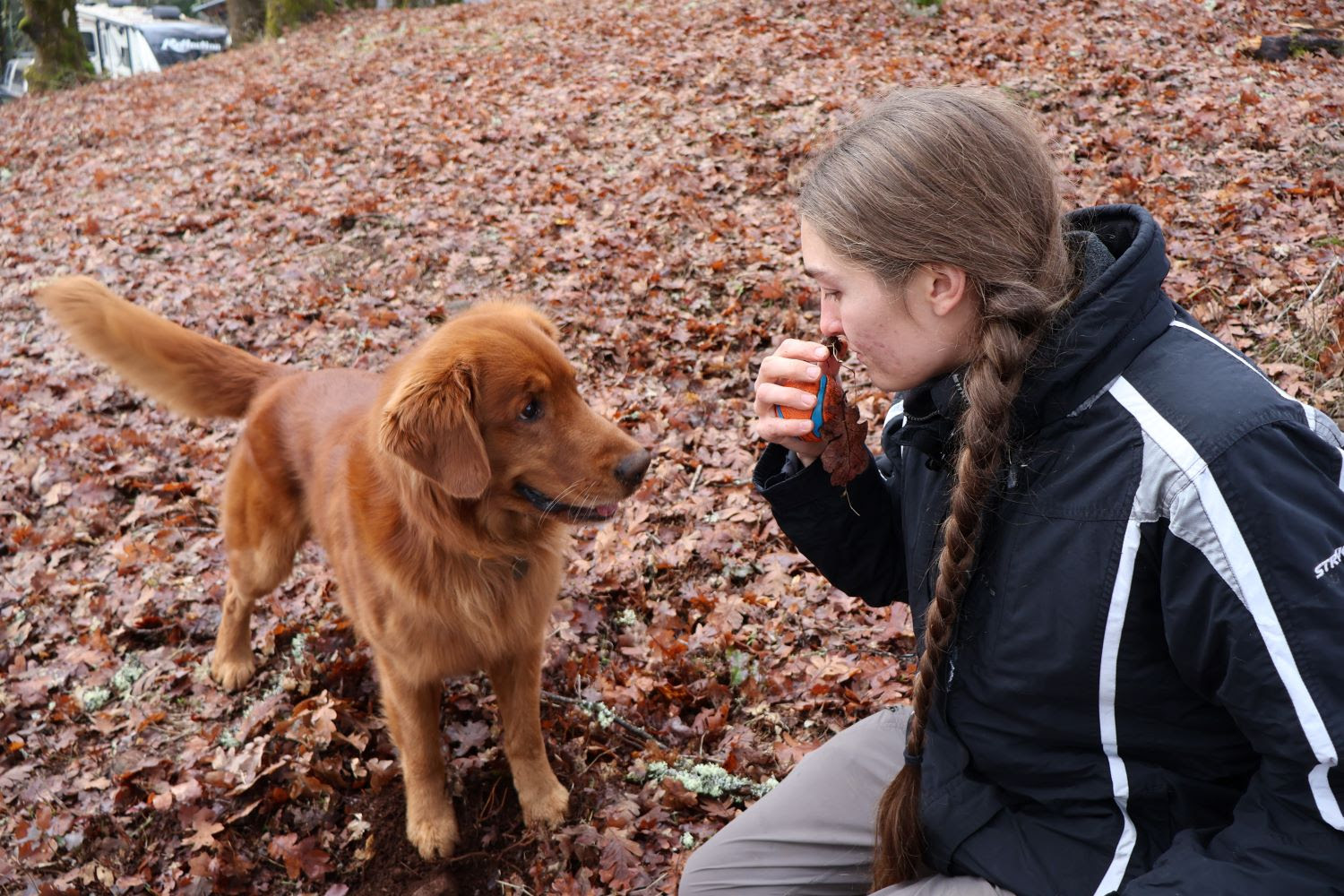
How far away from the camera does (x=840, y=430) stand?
8.32ft

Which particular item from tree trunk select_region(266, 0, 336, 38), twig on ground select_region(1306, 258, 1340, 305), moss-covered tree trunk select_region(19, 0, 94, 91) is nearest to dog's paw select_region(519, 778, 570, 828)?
twig on ground select_region(1306, 258, 1340, 305)

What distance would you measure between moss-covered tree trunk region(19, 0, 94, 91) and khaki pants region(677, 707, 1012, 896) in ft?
78.0

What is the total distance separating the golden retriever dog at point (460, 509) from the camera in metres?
3.20

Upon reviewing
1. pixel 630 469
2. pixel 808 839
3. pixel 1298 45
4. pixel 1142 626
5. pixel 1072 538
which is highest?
pixel 1298 45

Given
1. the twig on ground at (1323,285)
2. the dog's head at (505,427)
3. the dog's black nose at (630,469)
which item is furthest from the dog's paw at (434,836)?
the twig on ground at (1323,285)

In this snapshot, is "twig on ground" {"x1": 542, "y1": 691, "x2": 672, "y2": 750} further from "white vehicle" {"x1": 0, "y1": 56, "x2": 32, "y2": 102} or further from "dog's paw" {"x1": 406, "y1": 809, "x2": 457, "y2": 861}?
"white vehicle" {"x1": 0, "y1": 56, "x2": 32, "y2": 102}

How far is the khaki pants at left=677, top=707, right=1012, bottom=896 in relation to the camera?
Answer: 2631 mm

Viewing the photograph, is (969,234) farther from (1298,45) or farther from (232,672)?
(1298,45)

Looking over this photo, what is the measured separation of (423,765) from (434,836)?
30 centimetres

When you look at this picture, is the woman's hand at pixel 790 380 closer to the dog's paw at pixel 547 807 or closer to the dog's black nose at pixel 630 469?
the dog's black nose at pixel 630 469

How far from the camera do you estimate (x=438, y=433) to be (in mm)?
3113

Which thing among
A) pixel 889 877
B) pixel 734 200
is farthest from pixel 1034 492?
pixel 734 200

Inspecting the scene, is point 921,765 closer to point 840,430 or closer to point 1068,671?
point 1068,671

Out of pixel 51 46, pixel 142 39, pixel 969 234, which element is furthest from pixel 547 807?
pixel 142 39
